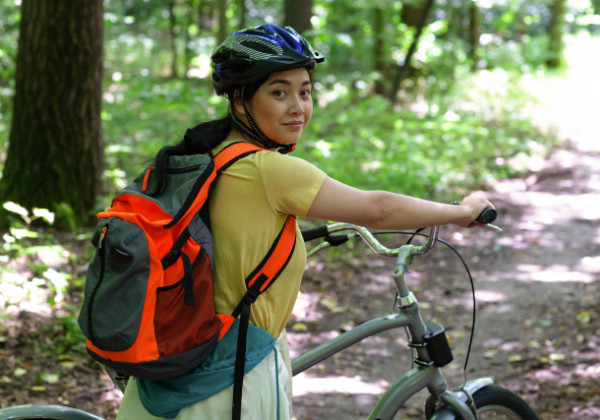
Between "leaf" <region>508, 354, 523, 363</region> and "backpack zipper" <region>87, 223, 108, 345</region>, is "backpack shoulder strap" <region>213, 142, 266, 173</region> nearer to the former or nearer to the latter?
"backpack zipper" <region>87, 223, 108, 345</region>

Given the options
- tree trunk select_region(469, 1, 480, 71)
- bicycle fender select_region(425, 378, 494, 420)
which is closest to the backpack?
bicycle fender select_region(425, 378, 494, 420)

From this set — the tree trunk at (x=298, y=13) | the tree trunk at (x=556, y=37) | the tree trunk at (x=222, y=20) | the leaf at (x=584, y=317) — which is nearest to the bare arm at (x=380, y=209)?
the leaf at (x=584, y=317)

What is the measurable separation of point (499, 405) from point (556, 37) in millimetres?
19544

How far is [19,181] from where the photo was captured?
5605 mm

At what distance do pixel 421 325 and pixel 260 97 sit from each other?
1.14 meters

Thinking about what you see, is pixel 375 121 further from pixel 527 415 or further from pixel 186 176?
pixel 186 176

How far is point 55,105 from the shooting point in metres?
5.55

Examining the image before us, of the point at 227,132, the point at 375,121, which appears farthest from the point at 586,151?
the point at 227,132

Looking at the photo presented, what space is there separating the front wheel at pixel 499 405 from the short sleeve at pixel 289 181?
136cm

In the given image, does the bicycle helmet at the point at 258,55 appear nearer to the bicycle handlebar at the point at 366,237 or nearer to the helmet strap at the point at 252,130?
the helmet strap at the point at 252,130

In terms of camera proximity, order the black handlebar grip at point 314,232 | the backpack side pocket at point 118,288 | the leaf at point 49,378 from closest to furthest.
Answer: the backpack side pocket at point 118,288 → the black handlebar grip at point 314,232 → the leaf at point 49,378

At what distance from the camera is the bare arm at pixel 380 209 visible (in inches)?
71.2

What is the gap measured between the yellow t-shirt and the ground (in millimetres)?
2271

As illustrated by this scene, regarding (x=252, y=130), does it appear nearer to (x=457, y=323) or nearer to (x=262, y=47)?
(x=262, y=47)
